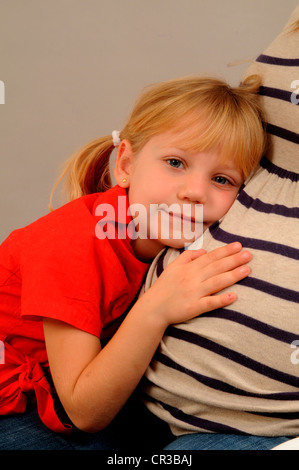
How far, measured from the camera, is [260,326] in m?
0.76

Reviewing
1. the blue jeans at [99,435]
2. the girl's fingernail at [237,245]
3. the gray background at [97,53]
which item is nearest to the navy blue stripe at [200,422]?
the blue jeans at [99,435]

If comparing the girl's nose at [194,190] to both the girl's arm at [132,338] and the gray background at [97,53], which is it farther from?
the gray background at [97,53]

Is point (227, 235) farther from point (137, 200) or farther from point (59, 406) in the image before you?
point (59, 406)

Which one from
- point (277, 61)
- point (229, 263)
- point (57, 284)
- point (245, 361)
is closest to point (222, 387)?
point (245, 361)

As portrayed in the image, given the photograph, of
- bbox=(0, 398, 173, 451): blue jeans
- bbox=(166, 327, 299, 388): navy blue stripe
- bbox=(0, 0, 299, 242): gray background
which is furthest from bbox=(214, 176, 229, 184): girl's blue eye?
bbox=(0, 0, 299, 242): gray background

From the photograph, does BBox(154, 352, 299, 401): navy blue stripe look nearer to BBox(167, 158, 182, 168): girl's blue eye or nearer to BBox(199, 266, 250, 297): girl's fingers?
BBox(199, 266, 250, 297): girl's fingers

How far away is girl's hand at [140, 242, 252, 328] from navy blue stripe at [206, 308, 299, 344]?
0.6 inches

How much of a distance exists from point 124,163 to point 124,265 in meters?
0.20

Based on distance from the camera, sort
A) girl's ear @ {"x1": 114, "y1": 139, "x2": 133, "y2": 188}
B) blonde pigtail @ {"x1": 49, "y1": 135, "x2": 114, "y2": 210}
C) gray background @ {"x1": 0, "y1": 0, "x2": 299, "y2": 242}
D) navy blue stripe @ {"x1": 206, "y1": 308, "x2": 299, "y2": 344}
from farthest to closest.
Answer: gray background @ {"x1": 0, "y1": 0, "x2": 299, "y2": 242} < blonde pigtail @ {"x1": 49, "y1": 135, "x2": 114, "y2": 210} < girl's ear @ {"x1": 114, "y1": 139, "x2": 133, "y2": 188} < navy blue stripe @ {"x1": 206, "y1": 308, "x2": 299, "y2": 344}

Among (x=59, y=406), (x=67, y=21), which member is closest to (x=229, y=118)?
(x=59, y=406)

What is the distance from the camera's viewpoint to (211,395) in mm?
789

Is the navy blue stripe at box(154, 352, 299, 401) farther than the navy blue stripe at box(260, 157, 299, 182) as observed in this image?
No

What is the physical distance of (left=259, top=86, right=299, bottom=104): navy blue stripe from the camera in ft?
2.88

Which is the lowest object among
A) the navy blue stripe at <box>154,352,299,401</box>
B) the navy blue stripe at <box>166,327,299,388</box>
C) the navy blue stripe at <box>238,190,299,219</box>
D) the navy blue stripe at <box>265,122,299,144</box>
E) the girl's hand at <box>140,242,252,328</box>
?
the navy blue stripe at <box>154,352,299,401</box>
